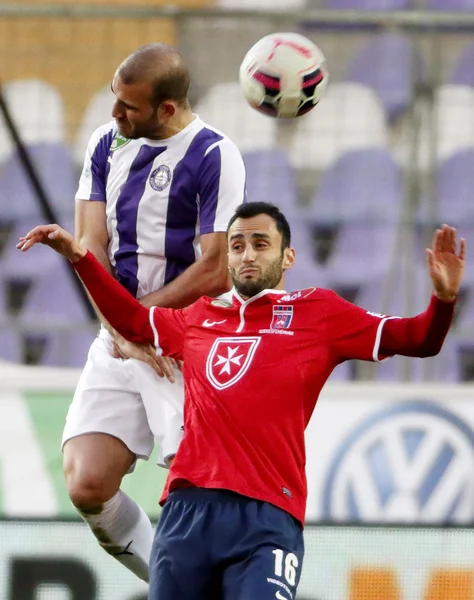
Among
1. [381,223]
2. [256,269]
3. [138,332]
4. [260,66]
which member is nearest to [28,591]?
[138,332]

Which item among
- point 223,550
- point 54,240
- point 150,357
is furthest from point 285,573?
point 54,240

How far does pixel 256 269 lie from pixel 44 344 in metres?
3.25

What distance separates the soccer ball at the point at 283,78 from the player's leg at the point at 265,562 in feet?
5.18

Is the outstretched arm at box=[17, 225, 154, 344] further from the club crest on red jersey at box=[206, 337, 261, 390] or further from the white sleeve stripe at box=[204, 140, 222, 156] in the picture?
the white sleeve stripe at box=[204, 140, 222, 156]

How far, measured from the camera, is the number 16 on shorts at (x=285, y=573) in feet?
11.3

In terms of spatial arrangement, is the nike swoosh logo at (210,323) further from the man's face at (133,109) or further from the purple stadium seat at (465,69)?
the purple stadium seat at (465,69)

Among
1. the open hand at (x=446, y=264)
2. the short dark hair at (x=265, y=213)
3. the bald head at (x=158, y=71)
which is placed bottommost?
the open hand at (x=446, y=264)

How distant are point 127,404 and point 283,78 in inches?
51.1

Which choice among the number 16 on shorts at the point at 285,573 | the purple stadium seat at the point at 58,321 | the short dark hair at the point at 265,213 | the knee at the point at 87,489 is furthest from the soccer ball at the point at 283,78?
the purple stadium seat at the point at 58,321

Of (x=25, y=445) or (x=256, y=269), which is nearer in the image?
(x=256, y=269)

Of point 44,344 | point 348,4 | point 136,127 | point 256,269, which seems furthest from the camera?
point 348,4

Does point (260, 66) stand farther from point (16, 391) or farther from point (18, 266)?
point (18, 266)

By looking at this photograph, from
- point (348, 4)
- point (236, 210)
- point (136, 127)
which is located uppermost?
point (348, 4)

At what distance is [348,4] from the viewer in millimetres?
8242
